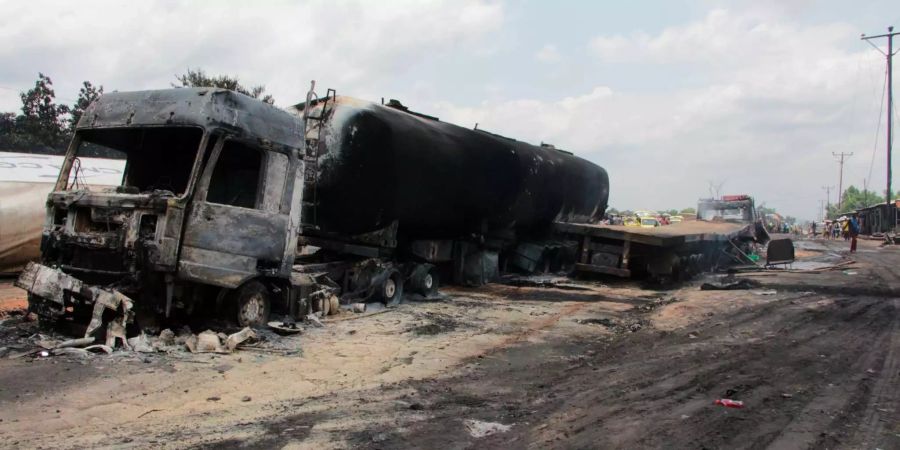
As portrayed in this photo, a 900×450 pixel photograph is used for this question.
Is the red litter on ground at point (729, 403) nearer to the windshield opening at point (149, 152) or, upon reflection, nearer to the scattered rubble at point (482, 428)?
the scattered rubble at point (482, 428)

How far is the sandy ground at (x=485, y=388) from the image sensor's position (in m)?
4.01

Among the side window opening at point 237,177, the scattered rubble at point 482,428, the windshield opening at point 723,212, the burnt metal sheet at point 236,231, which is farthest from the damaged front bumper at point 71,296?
the windshield opening at point 723,212

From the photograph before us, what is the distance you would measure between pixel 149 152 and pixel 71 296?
7.58 feet

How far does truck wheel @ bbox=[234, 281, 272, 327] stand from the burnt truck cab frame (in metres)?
0.02

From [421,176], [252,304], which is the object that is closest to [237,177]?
[252,304]

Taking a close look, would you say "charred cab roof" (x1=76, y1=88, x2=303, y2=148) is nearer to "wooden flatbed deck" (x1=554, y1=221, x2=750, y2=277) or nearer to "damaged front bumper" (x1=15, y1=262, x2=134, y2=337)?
"damaged front bumper" (x1=15, y1=262, x2=134, y2=337)

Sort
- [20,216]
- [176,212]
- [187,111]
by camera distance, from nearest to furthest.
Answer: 1. [176,212]
2. [187,111]
3. [20,216]

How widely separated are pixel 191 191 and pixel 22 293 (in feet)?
20.3

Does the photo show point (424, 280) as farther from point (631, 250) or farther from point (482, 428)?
point (482, 428)

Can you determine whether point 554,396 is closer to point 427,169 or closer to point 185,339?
point 185,339

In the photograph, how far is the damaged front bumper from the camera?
19.4 feet

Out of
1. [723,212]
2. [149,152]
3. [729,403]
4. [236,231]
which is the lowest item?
[729,403]

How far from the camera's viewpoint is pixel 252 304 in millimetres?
7273

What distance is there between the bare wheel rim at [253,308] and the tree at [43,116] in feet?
85.2
